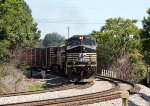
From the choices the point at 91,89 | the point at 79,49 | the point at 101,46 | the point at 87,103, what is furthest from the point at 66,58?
the point at 101,46

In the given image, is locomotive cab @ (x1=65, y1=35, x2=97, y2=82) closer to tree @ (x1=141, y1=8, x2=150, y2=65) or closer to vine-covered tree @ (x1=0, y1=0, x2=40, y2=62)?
vine-covered tree @ (x1=0, y1=0, x2=40, y2=62)

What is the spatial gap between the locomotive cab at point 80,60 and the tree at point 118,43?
2176 centimetres

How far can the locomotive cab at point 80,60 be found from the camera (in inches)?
1092

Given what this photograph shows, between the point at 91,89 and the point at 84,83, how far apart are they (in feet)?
10.8

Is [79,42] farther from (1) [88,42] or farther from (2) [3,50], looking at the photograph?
(2) [3,50]

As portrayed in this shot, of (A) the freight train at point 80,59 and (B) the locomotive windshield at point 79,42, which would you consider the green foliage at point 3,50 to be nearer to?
(A) the freight train at point 80,59

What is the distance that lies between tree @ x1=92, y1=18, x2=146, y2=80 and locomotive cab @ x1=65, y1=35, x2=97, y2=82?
71.4 ft

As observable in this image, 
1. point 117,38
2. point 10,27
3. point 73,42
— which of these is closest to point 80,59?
point 73,42

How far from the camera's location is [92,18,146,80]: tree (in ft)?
176

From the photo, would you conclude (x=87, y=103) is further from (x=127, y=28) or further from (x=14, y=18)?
(x=127, y=28)

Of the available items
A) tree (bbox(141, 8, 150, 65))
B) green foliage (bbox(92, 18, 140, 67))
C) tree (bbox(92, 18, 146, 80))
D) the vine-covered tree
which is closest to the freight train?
the vine-covered tree

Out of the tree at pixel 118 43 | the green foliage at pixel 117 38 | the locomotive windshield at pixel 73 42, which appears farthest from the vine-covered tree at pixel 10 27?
the green foliage at pixel 117 38

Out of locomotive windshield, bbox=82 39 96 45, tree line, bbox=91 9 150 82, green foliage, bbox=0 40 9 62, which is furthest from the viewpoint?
tree line, bbox=91 9 150 82

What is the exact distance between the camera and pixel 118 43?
62.2 meters
